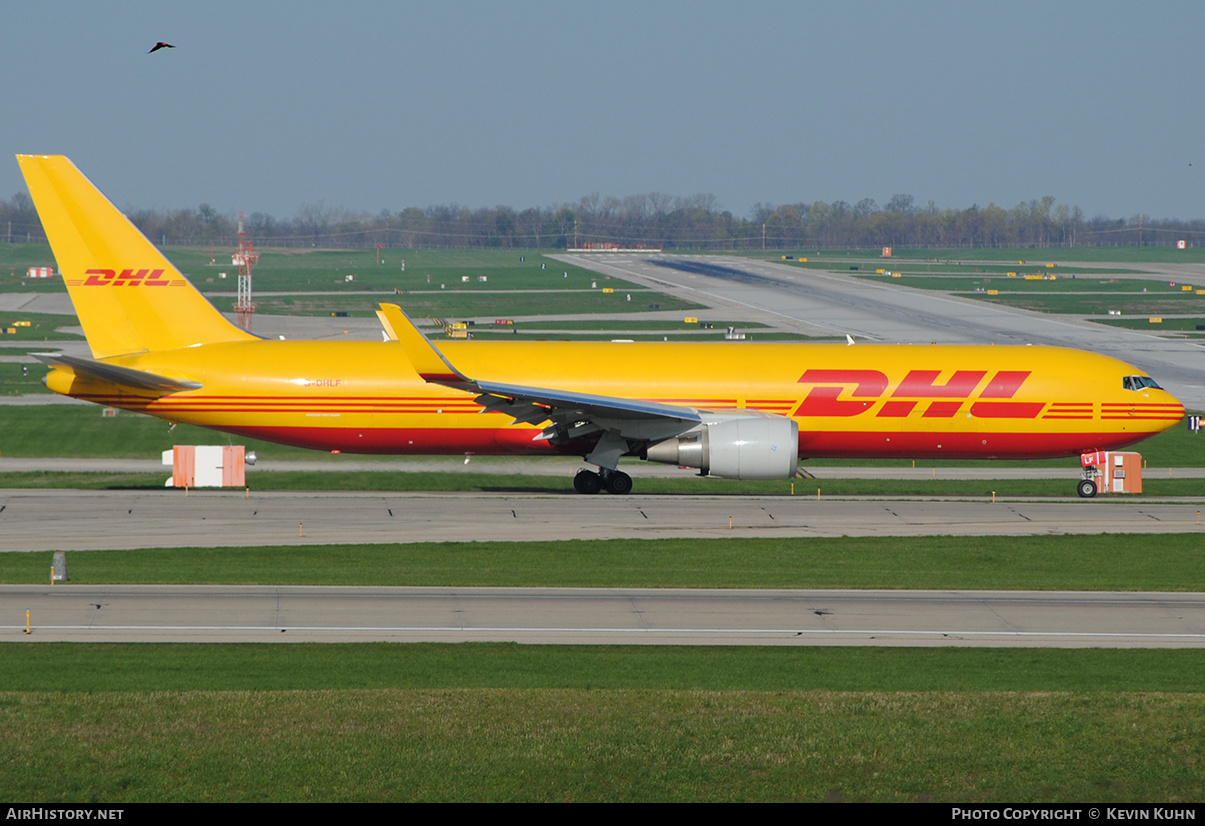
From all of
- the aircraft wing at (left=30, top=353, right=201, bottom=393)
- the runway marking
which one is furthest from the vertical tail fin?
the runway marking

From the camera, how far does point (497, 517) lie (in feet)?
111

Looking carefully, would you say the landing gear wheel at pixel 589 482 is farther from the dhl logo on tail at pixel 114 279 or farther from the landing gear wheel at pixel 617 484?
the dhl logo on tail at pixel 114 279

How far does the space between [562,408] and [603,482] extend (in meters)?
3.44

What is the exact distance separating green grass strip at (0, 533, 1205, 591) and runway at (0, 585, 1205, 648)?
2.93ft

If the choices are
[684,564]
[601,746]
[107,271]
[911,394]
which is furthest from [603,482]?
[601,746]

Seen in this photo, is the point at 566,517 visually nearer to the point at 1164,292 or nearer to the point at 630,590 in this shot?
the point at 630,590

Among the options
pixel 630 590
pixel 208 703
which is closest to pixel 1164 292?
pixel 630 590

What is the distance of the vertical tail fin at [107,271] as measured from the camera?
128 ft

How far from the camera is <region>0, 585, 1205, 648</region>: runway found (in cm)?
2111

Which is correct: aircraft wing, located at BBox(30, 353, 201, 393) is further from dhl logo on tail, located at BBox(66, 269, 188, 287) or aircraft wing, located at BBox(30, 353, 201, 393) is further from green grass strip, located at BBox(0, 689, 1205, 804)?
green grass strip, located at BBox(0, 689, 1205, 804)

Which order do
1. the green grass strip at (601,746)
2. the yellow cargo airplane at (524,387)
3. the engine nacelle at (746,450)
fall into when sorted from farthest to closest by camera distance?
the yellow cargo airplane at (524,387) < the engine nacelle at (746,450) < the green grass strip at (601,746)

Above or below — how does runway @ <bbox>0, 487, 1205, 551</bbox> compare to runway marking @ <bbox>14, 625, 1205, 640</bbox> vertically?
below

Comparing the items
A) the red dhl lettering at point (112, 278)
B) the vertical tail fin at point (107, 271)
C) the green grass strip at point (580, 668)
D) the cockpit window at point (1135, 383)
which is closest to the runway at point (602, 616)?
the green grass strip at point (580, 668)

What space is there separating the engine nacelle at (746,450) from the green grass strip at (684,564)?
5.40 metres
